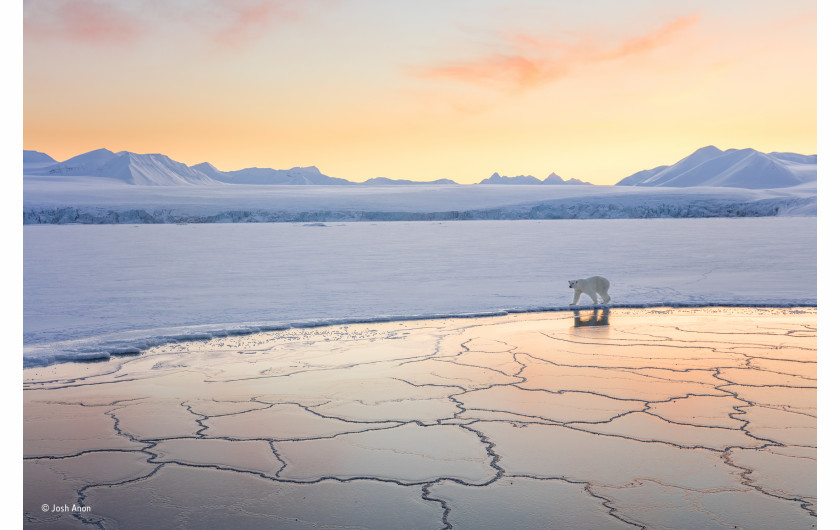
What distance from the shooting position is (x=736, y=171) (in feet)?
353

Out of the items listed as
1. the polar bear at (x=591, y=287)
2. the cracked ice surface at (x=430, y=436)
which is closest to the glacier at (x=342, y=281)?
Answer: the polar bear at (x=591, y=287)

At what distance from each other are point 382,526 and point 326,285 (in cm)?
801

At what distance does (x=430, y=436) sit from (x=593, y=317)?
15.2ft

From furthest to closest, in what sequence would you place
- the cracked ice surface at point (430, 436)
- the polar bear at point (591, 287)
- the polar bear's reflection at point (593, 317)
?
the polar bear at point (591, 287) < the polar bear's reflection at point (593, 317) < the cracked ice surface at point (430, 436)

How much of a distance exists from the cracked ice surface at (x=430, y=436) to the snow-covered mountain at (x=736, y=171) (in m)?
95.4

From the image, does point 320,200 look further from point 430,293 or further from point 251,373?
point 251,373

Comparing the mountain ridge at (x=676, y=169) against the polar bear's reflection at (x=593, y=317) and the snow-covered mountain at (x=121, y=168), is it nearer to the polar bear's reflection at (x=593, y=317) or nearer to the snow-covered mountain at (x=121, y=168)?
the snow-covered mountain at (x=121, y=168)

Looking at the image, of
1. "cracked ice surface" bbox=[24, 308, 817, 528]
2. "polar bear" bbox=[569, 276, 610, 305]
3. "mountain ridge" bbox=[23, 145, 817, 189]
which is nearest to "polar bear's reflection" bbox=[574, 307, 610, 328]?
"polar bear" bbox=[569, 276, 610, 305]

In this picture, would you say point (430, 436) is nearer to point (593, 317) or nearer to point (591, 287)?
point (593, 317)

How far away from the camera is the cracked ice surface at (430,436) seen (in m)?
2.64

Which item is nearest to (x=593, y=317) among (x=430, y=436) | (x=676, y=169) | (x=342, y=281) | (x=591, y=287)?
(x=591, y=287)

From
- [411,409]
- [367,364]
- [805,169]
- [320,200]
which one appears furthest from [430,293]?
[805,169]

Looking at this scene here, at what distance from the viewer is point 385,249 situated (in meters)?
17.4

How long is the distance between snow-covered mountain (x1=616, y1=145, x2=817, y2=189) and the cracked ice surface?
9540 cm
